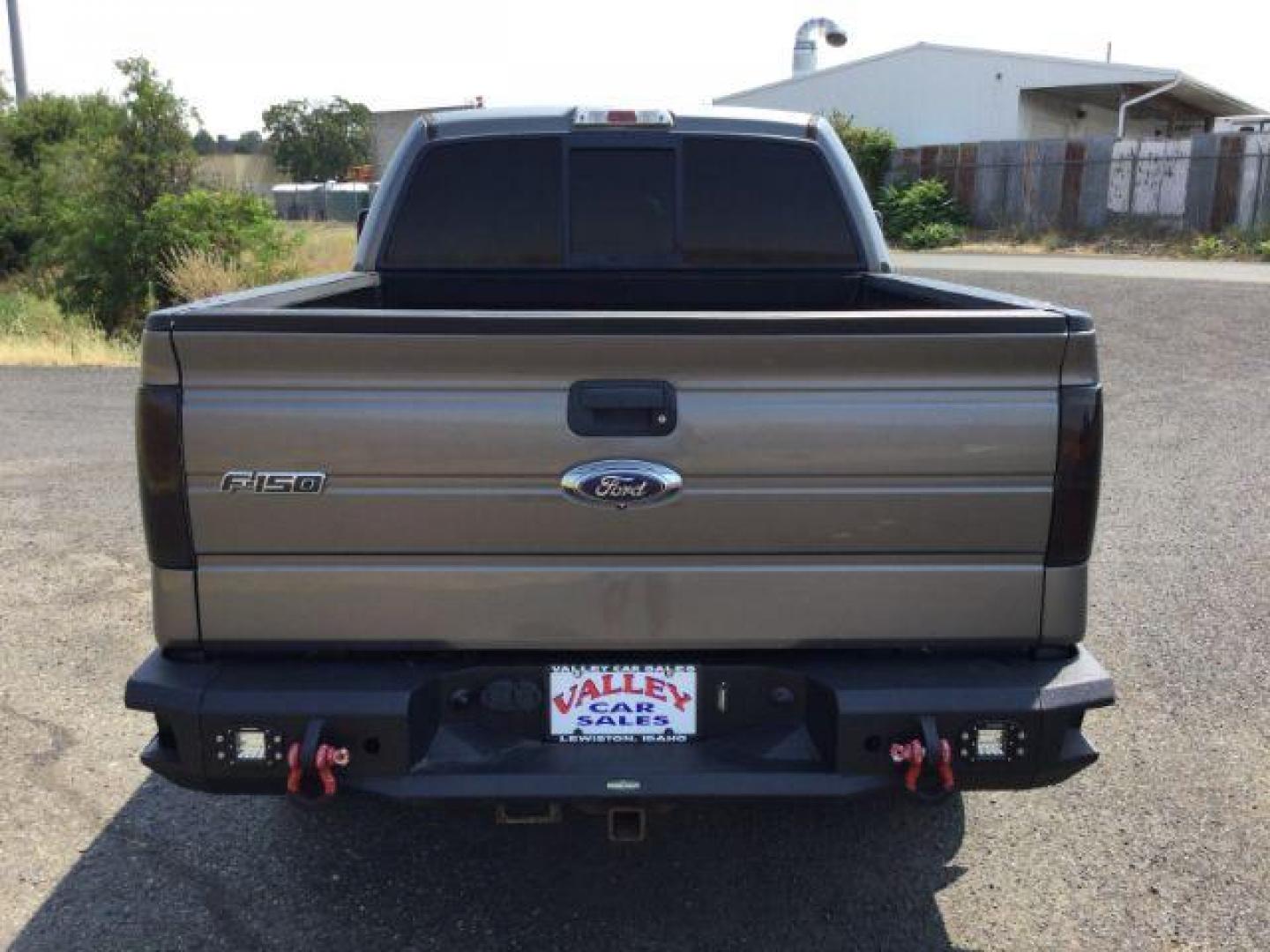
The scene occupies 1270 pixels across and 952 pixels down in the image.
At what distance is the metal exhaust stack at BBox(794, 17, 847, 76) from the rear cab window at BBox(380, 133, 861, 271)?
131 feet

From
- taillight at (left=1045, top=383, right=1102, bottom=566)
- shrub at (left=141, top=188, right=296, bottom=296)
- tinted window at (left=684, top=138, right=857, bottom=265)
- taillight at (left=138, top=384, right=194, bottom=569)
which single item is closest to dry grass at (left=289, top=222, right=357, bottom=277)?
shrub at (left=141, top=188, right=296, bottom=296)

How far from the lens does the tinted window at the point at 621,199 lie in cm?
431

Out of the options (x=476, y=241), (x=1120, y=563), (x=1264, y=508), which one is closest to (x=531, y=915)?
(x=476, y=241)

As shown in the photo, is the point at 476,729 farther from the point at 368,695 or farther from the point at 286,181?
the point at 286,181

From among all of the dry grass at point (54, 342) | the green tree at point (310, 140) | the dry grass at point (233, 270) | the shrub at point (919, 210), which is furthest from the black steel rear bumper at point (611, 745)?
the green tree at point (310, 140)

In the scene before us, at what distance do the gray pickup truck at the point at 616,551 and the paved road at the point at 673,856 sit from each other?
614 millimetres

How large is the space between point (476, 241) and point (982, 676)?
2.56 metres

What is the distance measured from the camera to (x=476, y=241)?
4.29m

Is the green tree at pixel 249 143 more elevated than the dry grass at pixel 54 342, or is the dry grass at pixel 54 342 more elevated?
the green tree at pixel 249 143

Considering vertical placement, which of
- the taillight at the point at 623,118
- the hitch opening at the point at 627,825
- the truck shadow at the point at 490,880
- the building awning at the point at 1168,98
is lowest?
the truck shadow at the point at 490,880

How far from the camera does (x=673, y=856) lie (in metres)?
3.44

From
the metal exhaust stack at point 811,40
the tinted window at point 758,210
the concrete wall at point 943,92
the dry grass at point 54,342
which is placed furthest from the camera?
the metal exhaust stack at point 811,40

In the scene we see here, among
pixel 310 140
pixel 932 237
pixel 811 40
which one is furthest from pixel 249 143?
pixel 932 237

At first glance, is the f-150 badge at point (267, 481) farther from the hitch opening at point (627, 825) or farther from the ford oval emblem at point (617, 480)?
the hitch opening at point (627, 825)
